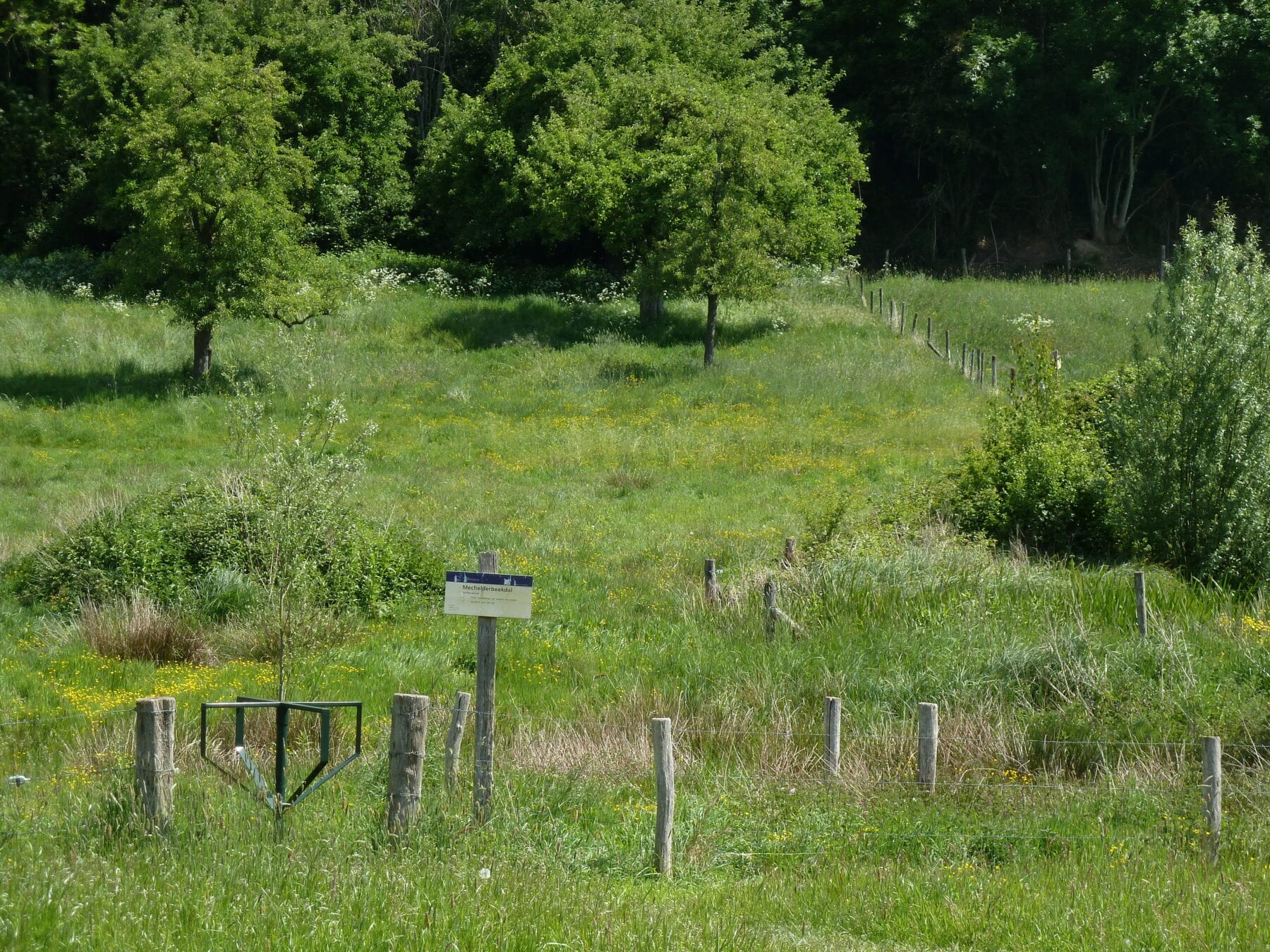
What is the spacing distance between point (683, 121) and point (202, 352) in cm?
1643

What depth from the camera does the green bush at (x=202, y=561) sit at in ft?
53.3

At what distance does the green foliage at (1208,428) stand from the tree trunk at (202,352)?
71.9ft

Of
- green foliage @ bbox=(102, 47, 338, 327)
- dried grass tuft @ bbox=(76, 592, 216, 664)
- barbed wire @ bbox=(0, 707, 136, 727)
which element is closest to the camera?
barbed wire @ bbox=(0, 707, 136, 727)

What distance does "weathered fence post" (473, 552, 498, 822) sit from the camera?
8359mm

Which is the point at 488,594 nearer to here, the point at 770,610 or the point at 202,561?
the point at 770,610

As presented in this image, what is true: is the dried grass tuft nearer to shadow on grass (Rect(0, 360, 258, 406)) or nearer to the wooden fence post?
the wooden fence post

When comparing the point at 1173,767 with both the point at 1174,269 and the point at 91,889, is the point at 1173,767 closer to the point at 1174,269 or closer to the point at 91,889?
the point at 91,889

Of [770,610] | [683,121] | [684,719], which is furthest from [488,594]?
[683,121]

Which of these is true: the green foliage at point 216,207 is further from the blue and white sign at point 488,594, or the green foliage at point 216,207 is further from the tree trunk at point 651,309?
the blue and white sign at point 488,594

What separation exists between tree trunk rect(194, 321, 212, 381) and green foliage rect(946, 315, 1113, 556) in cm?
1915

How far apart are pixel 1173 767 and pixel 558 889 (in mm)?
5834

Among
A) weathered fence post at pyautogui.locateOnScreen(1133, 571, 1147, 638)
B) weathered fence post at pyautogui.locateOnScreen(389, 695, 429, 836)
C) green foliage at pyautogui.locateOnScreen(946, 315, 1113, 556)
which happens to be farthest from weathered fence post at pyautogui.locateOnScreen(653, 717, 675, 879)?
green foliage at pyautogui.locateOnScreen(946, 315, 1113, 556)

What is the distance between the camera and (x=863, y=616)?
48.3 ft

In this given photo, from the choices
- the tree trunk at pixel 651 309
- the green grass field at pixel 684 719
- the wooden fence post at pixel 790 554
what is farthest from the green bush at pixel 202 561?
the tree trunk at pixel 651 309
